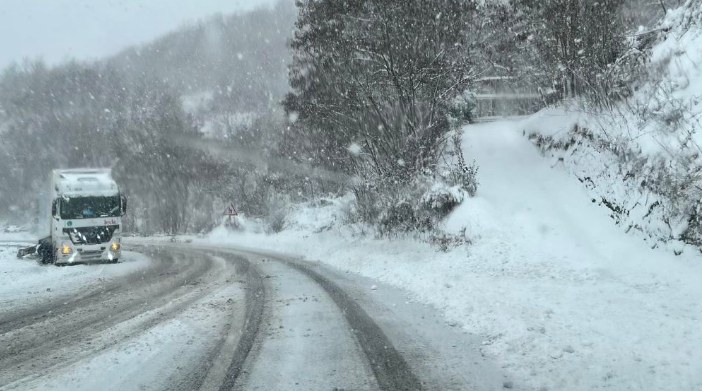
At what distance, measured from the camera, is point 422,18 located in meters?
18.1

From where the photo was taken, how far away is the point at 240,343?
6176 mm

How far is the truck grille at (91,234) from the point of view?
18109mm

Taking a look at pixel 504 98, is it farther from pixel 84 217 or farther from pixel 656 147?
pixel 84 217

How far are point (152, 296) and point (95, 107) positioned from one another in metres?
52.7

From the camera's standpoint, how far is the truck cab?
18062 millimetres

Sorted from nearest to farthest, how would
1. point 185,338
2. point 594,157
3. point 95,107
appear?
point 185,338
point 594,157
point 95,107

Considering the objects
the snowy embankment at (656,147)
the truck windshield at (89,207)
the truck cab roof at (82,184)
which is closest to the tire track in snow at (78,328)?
the truck windshield at (89,207)

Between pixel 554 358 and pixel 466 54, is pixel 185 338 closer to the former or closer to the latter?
pixel 554 358

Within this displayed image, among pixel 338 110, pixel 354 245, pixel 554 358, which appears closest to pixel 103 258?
pixel 354 245

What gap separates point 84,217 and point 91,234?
2.25 feet

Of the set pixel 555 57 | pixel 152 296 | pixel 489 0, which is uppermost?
pixel 489 0

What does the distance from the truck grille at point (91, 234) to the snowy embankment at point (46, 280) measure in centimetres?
109

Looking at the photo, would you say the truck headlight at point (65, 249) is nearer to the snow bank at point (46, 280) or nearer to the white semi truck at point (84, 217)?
the white semi truck at point (84, 217)

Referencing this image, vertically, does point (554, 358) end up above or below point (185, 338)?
above
